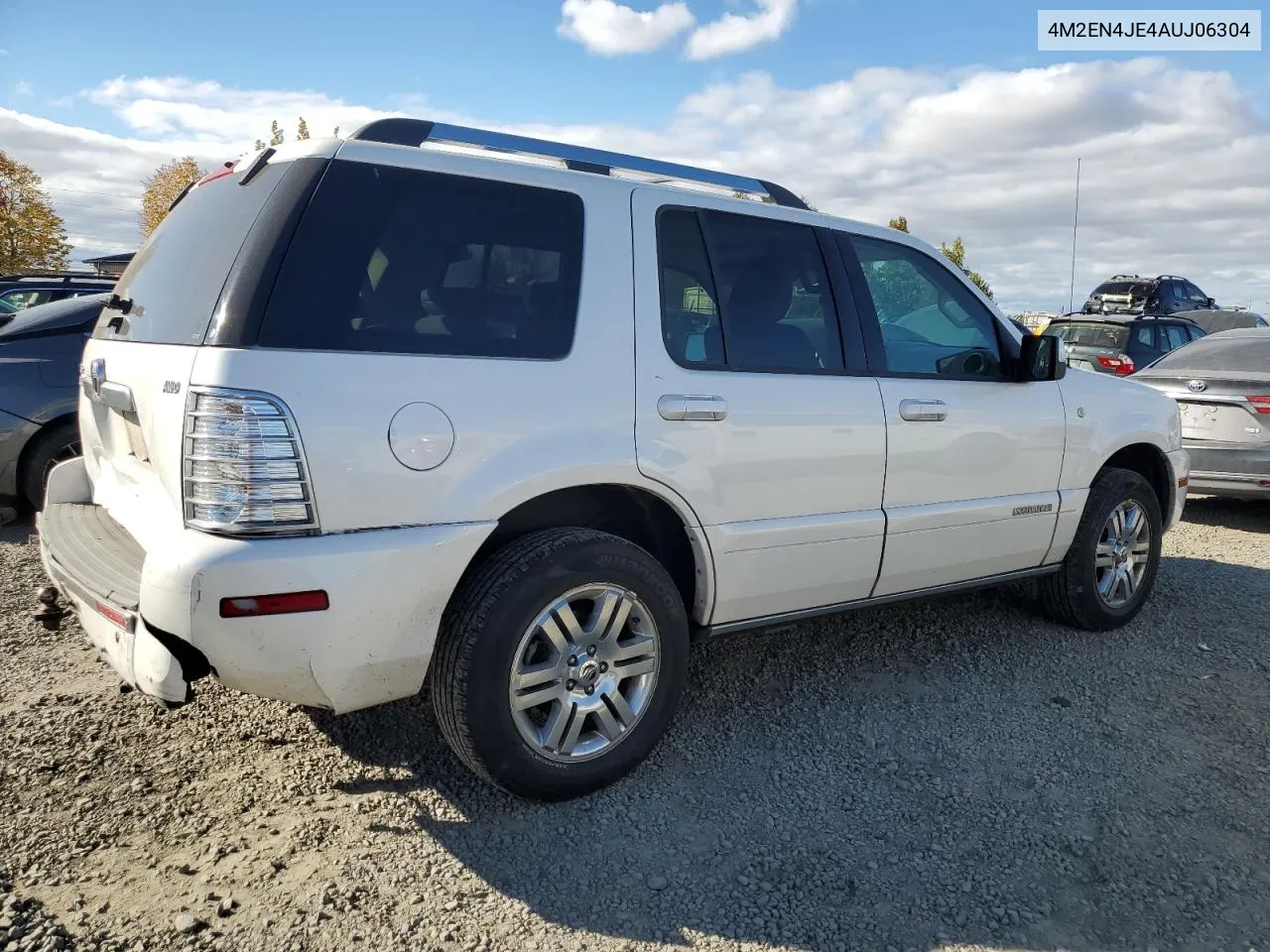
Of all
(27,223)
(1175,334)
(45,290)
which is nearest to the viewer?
(45,290)

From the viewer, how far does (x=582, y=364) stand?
2.94 metres

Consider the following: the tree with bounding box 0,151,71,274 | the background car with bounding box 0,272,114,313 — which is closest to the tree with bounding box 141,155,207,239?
the tree with bounding box 0,151,71,274

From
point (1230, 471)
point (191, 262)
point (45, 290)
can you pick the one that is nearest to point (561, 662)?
point (191, 262)

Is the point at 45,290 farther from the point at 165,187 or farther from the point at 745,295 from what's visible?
the point at 165,187

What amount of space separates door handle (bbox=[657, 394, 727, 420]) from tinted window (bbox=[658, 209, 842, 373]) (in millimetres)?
141

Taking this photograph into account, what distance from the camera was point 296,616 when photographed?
2463 millimetres

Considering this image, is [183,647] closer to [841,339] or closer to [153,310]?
[153,310]

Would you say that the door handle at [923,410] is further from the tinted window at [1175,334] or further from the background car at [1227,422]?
the tinted window at [1175,334]

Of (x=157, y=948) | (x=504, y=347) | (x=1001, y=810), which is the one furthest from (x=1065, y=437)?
(x=157, y=948)

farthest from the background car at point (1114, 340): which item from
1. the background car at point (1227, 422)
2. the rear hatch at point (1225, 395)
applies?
the background car at point (1227, 422)

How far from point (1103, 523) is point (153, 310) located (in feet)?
13.7

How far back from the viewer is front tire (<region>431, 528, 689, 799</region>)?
2.76 meters

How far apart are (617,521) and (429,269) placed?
1.11 metres

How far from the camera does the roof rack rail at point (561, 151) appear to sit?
9.45 feet
